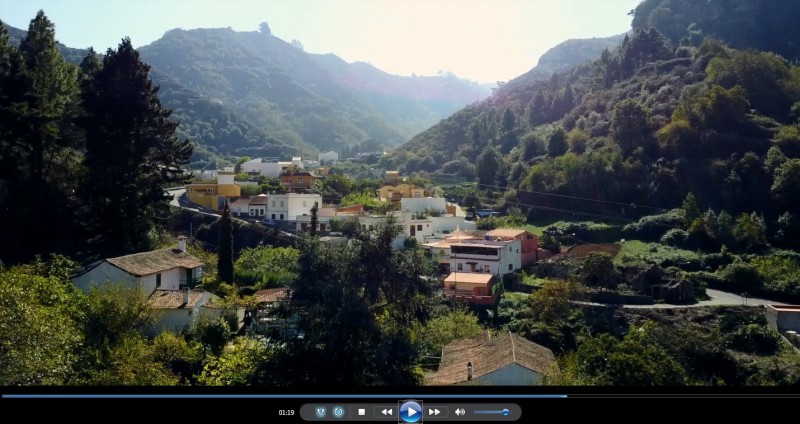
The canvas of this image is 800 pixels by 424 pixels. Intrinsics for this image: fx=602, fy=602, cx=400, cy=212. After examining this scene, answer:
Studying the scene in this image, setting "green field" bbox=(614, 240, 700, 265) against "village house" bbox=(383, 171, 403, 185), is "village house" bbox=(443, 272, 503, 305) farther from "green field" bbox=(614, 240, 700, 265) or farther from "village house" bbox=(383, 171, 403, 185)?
"village house" bbox=(383, 171, 403, 185)

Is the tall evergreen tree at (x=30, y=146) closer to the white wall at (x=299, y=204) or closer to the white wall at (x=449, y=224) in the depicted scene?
the white wall at (x=299, y=204)

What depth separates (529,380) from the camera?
15.4 feet

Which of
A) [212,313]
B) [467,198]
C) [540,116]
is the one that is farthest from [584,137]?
[212,313]

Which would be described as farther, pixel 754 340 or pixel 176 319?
pixel 754 340

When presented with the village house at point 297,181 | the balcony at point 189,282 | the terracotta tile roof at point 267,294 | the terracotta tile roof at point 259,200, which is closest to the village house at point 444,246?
the terracotta tile roof at point 259,200

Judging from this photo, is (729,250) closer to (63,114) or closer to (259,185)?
(63,114)

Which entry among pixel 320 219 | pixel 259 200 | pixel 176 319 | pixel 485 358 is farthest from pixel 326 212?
pixel 485 358

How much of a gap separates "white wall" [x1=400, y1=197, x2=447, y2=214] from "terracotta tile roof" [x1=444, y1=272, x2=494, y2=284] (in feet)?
17.0

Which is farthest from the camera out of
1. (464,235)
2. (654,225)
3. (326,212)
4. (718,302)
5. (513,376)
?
(464,235)

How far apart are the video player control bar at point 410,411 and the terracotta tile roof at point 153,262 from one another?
211 inches

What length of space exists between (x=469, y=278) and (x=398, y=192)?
7.44 m

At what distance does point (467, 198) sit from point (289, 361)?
1692cm

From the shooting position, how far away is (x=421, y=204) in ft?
56.5

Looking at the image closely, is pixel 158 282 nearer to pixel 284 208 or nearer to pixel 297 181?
pixel 284 208
